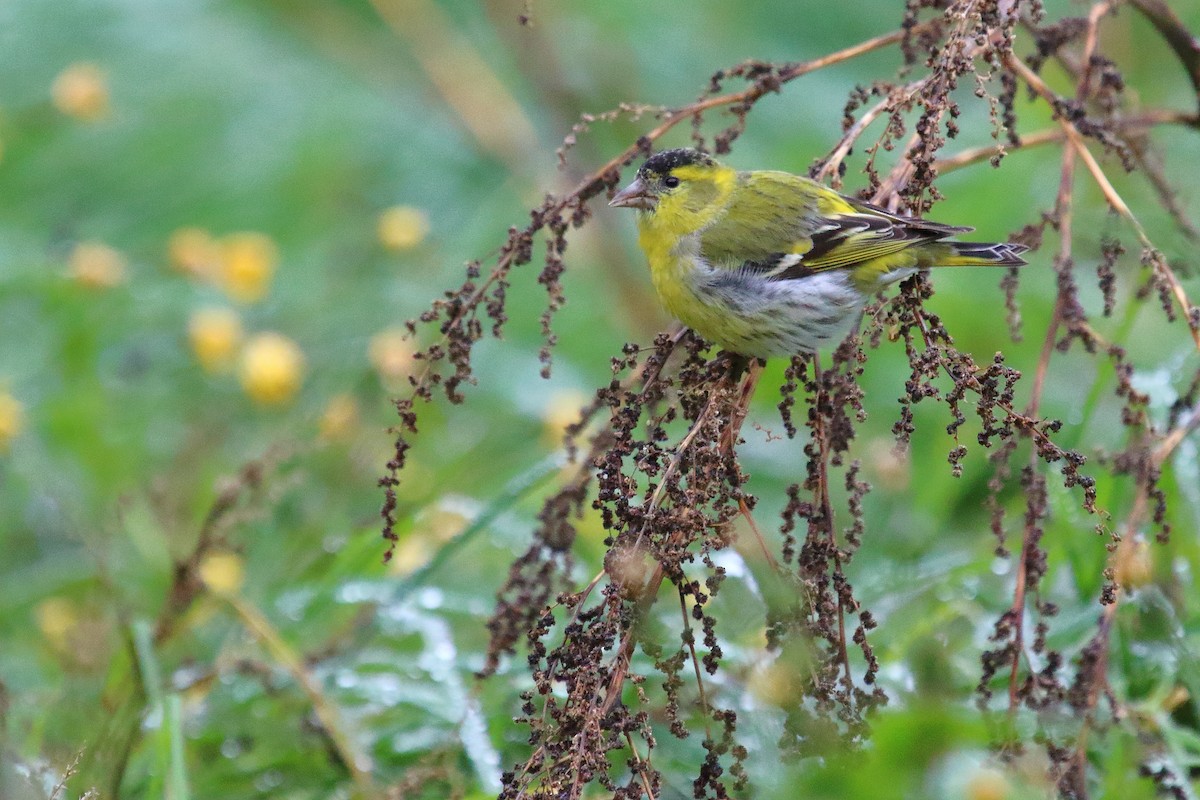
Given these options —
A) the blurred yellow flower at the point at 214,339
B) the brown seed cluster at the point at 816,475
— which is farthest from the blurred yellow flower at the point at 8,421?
the brown seed cluster at the point at 816,475

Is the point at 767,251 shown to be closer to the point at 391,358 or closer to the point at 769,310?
the point at 769,310

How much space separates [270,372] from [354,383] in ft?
0.90

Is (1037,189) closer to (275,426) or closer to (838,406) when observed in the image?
(275,426)

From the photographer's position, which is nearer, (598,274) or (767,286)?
(767,286)

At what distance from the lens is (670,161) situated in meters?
3.33

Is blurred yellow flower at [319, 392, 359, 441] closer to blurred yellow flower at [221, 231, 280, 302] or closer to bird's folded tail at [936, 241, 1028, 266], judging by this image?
blurred yellow flower at [221, 231, 280, 302]

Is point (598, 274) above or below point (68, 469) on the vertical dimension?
above

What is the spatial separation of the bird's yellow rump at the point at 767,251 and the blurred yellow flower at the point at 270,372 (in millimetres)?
1595

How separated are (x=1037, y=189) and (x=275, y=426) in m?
2.87

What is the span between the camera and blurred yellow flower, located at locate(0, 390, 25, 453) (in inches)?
161

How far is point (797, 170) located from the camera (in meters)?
5.42

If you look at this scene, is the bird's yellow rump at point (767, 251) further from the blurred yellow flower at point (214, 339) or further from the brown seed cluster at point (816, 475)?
the blurred yellow flower at point (214, 339)

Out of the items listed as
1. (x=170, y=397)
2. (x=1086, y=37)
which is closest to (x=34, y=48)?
(x=170, y=397)

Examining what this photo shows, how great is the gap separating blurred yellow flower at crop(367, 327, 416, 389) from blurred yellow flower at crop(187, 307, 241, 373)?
49 cm
